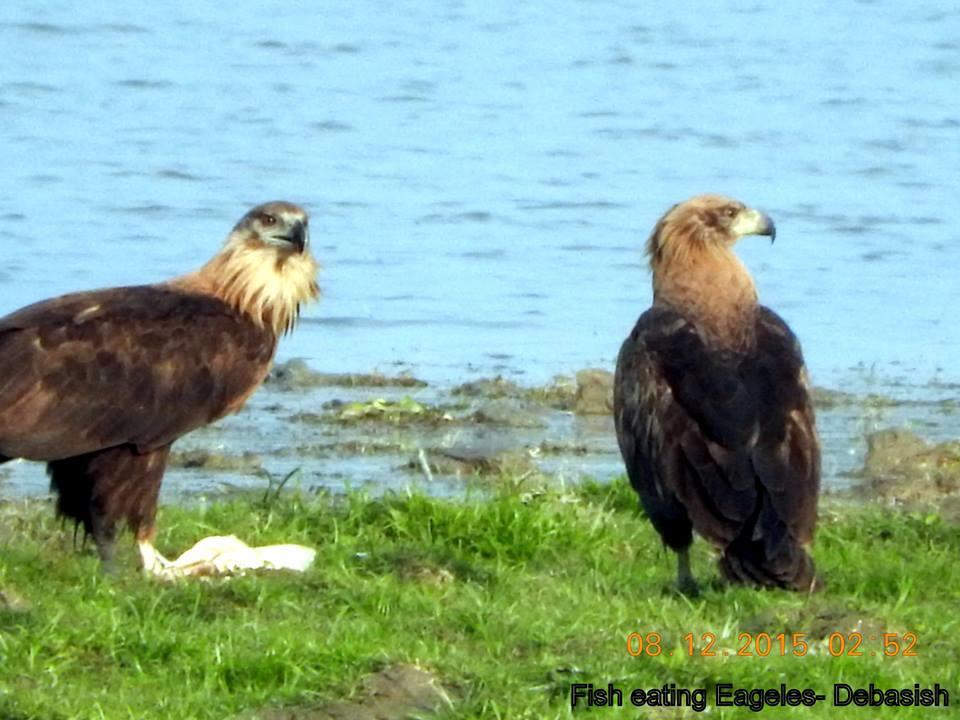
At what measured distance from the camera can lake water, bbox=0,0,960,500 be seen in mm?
16109

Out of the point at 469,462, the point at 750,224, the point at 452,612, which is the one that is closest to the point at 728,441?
the point at 452,612

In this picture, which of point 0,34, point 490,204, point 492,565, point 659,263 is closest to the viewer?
point 492,565

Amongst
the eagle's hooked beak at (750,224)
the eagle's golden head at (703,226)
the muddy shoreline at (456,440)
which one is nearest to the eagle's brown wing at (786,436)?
the eagle's golden head at (703,226)

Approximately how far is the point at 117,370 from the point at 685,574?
2.19 m

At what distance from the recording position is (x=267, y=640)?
313 inches

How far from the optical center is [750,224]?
1043 centimetres

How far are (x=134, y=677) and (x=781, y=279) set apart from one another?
1022cm

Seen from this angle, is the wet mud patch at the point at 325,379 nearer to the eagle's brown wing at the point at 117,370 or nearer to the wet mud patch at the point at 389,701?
the eagle's brown wing at the point at 117,370

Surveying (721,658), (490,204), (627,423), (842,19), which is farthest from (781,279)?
(842,19)

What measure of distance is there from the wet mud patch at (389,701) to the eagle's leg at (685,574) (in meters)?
1.77

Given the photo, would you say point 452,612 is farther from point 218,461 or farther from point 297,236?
point 218,461

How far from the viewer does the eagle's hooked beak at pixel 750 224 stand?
10.4 meters

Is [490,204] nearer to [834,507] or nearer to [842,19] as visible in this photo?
[834,507]

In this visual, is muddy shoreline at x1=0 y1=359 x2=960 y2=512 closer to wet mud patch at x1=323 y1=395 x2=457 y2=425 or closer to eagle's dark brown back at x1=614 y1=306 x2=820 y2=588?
wet mud patch at x1=323 y1=395 x2=457 y2=425
